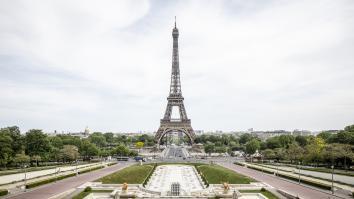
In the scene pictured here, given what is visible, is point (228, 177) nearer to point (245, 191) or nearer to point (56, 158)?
point (245, 191)

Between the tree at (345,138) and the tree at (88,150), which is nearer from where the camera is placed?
the tree at (345,138)

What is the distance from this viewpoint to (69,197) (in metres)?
30.5

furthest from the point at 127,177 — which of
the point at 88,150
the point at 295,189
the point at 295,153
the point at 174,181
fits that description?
the point at 88,150

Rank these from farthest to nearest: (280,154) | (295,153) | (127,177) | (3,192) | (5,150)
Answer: (280,154) → (295,153) → (5,150) → (127,177) → (3,192)

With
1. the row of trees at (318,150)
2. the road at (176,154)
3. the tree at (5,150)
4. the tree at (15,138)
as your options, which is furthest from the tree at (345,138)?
the tree at (15,138)

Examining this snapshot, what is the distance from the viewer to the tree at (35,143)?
60.3 m

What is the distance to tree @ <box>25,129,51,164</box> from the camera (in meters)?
60.3

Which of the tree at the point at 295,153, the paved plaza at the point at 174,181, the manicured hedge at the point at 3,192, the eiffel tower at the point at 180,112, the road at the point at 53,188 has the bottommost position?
the paved plaza at the point at 174,181

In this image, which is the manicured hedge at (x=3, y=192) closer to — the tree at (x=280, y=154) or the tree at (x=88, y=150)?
the tree at (x=88, y=150)

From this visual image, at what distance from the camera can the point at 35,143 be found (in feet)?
200

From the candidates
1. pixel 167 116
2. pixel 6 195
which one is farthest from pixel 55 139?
pixel 6 195

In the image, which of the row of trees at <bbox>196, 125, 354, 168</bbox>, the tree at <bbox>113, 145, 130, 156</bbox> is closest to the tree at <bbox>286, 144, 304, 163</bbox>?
the row of trees at <bbox>196, 125, 354, 168</bbox>

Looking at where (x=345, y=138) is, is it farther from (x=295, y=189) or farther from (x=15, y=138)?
(x=15, y=138)

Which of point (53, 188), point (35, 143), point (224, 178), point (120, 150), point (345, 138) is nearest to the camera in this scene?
point (53, 188)
